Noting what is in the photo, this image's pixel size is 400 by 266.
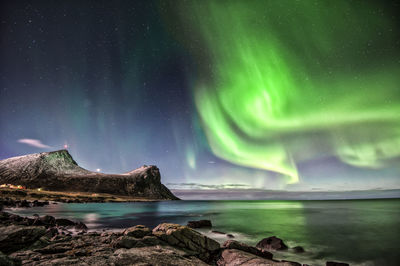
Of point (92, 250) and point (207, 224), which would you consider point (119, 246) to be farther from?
point (207, 224)

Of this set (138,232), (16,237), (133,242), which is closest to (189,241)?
(138,232)

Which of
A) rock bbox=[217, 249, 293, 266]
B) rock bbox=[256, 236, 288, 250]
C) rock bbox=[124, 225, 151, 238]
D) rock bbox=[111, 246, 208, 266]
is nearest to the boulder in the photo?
rock bbox=[111, 246, 208, 266]

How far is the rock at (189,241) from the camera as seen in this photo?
12581mm

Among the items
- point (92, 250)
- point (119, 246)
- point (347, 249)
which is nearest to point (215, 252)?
point (119, 246)

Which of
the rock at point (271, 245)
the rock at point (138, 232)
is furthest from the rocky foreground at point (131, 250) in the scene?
the rock at point (271, 245)

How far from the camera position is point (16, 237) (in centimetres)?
1159

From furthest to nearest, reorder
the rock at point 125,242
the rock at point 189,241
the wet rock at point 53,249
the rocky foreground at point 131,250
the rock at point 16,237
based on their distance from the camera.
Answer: the rock at point 189,241 → the rock at point 125,242 → the rock at point 16,237 → the wet rock at point 53,249 → the rocky foreground at point 131,250

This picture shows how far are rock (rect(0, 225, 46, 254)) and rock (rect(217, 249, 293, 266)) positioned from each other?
1055 centimetres

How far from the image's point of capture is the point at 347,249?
19547mm

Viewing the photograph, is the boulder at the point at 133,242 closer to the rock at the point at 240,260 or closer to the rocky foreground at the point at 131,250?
the rocky foreground at the point at 131,250

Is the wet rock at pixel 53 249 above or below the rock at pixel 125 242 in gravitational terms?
below

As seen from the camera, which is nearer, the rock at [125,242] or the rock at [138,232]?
the rock at [125,242]

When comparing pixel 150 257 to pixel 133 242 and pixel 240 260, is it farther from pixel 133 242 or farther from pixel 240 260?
pixel 240 260

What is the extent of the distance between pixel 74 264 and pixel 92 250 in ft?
7.29
